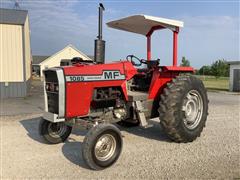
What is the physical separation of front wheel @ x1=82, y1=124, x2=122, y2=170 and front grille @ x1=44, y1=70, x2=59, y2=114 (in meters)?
0.98

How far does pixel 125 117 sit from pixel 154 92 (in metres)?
0.79

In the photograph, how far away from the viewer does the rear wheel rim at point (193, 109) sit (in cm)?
666

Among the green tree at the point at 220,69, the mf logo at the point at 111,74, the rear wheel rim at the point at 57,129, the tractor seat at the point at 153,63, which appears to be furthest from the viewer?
the green tree at the point at 220,69

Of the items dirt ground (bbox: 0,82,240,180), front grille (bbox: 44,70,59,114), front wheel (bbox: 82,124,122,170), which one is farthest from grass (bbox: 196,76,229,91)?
front wheel (bbox: 82,124,122,170)

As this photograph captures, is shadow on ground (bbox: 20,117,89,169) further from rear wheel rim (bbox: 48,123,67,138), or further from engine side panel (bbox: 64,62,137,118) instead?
engine side panel (bbox: 64,62,137,118)

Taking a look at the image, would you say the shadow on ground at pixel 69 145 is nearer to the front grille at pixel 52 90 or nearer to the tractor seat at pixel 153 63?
the front grille at pixel 52 90

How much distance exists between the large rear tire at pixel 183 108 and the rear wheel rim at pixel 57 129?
77.1 inches

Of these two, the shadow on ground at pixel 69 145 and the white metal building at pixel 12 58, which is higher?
the white metal building at pixel 12 58

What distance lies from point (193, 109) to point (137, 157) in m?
2.03

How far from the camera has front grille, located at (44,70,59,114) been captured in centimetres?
551

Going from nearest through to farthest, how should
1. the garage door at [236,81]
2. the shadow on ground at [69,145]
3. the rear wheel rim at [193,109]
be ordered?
1. the shadow on ground at [69,145]
2. the rear wheel rim at [193,109]
3. the garage door at [236,81]

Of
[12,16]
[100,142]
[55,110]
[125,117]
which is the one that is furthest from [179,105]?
[12,16]

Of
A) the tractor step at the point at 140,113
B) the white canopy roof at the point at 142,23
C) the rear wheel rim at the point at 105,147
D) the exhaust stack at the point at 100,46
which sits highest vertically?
the white canopy roof at the point at 142,23

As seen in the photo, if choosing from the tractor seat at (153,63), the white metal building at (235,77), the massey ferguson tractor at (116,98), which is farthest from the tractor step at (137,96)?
the white metal building at (235,77)
